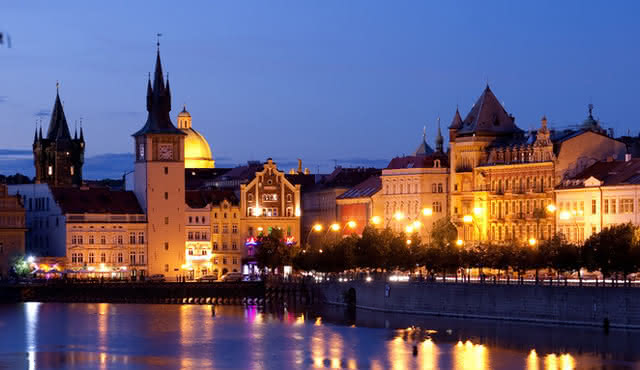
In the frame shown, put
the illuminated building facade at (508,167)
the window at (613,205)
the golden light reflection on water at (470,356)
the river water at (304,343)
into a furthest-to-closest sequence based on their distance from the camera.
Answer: the illuminated building facade at (508,167) → the window at (613,205) → the river water at (304,343) → the golden light reflection on water at (470,356)

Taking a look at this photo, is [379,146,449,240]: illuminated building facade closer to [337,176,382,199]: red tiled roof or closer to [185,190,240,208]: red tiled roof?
[337,176,382,199]: red tiled roof

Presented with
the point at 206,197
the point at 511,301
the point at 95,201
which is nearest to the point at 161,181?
the point at 95,201

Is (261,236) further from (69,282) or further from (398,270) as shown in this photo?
(398,270)

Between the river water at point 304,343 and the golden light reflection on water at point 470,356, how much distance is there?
51mm

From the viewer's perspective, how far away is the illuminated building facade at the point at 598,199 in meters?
147

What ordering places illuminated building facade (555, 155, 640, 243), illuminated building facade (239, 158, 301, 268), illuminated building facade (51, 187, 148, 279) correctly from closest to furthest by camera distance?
illuminated building facade (555, 155, 640, 243) → illuminated building facade (51, 187, 148, 279) → illuminated building facade (239, 158, 301, 268)

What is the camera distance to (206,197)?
189 m

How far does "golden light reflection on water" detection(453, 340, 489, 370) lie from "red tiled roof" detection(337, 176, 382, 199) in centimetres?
7097

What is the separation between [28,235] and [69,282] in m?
20.5

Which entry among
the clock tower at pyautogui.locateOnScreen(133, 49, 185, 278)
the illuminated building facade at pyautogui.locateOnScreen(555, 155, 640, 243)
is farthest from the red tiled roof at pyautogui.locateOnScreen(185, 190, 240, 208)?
the illuminated building facade at pyautogui.locateOnScreen(555, 155, 640, 243)

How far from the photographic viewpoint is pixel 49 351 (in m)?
118

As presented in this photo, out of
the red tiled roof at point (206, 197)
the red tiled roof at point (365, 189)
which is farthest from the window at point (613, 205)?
the red tiled roof at point (206, 197)

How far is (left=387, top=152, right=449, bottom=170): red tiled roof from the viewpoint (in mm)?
178750

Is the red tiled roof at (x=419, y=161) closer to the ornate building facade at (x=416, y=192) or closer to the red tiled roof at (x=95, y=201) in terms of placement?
the ornate building facade at (x=416, y=192)
